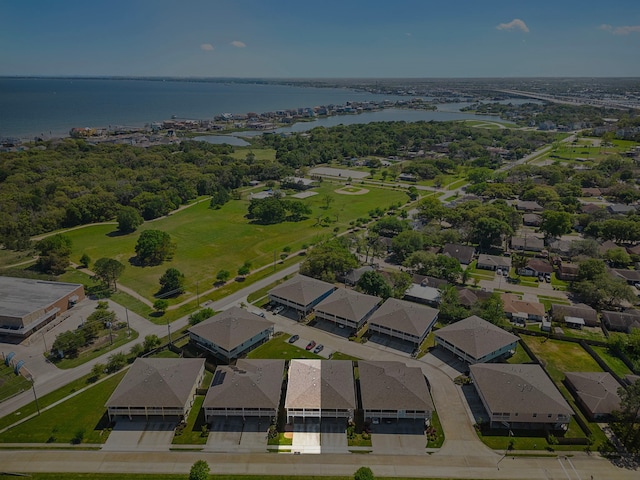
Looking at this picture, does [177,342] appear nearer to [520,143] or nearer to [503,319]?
[503,319]

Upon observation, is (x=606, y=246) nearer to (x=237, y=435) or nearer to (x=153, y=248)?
(x=237, y=435)

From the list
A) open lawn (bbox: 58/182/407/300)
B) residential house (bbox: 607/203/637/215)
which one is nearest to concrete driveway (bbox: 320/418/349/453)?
open lawn (bbox: 58/182/407/300)

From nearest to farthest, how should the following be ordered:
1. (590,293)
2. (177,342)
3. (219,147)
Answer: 1. (177,342)
2. (590,293)
3. (219,147)

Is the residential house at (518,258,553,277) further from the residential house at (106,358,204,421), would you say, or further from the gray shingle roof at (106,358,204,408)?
the residential house at (106,358,204,421)

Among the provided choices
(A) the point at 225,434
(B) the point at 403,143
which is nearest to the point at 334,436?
(A) the point at 225,434

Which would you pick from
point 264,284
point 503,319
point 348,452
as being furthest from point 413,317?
point 264,284

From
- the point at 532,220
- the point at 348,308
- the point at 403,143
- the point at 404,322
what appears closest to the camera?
the point at 404,322
